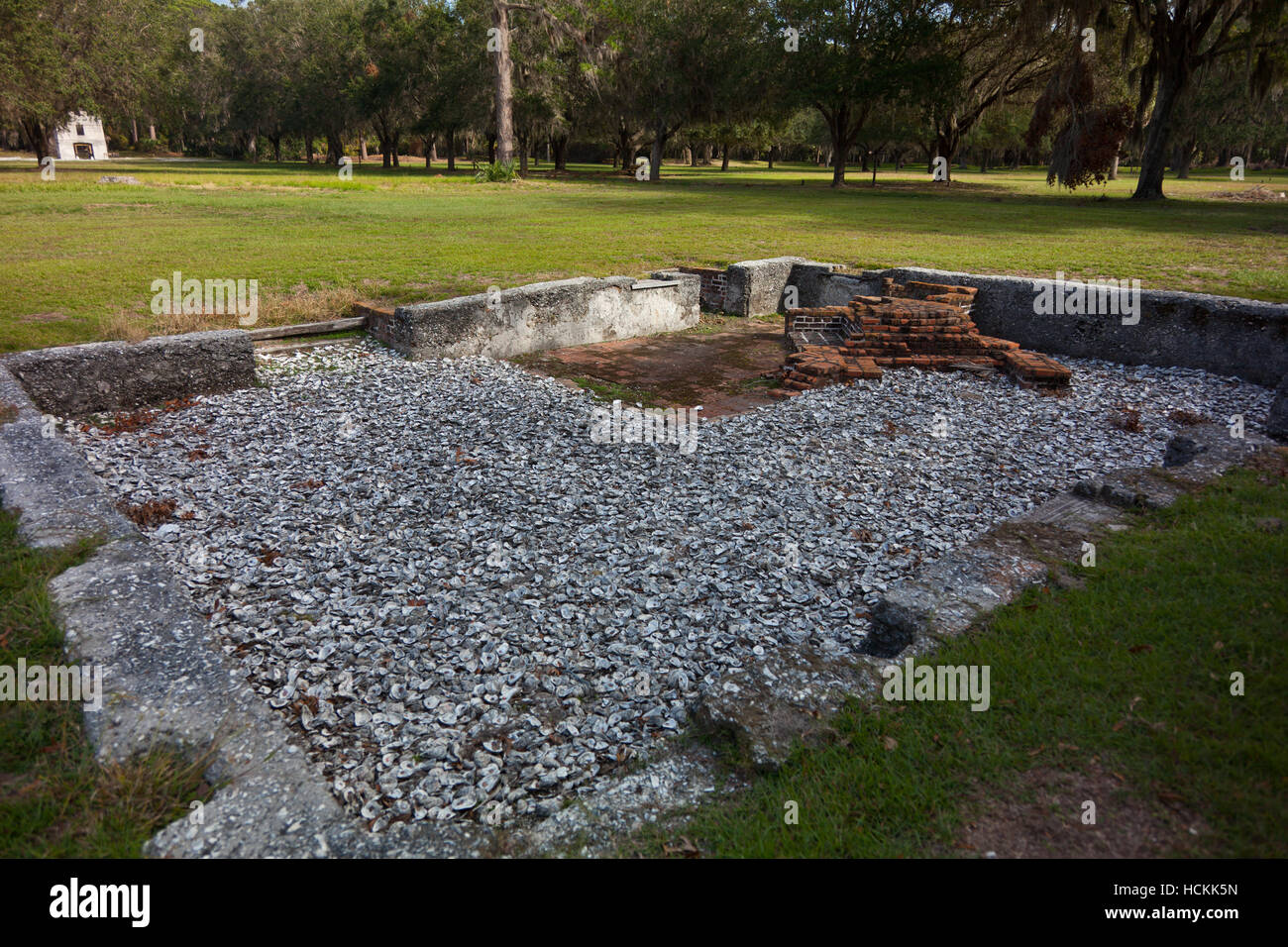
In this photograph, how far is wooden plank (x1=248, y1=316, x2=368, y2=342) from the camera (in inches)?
367

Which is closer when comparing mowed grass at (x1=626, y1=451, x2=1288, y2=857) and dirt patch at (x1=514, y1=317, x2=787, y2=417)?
mowed grass at (x1=626, y1=451, x2=1288, y2=857)

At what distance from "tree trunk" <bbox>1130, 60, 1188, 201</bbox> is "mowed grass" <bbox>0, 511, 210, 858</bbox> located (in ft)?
102

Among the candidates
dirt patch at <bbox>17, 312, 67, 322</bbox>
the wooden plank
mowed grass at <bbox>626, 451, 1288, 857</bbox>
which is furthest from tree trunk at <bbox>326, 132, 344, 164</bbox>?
mowed grass at <bbox>626, 451, 1288, 857</bbox>

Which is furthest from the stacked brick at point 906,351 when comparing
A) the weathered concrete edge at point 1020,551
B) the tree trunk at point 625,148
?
the tree trunk at point 625,148

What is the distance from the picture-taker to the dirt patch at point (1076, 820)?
2.38 m

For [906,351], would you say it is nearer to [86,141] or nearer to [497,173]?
[497,173]

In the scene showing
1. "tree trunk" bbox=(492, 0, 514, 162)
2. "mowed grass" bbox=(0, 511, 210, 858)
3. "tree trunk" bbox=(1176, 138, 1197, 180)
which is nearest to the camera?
"mowed grass" bbox=(0, 511, 210, 858)

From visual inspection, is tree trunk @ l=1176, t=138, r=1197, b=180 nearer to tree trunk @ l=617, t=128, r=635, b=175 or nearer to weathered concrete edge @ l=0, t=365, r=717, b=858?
tree trunk @ l=617, t=128, r=635, b=175

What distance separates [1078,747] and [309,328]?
9.53 meters

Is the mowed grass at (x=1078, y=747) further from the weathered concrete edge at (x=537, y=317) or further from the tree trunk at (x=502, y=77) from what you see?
the tree trunk at (x=502, y=77)

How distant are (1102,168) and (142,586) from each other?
33.1m

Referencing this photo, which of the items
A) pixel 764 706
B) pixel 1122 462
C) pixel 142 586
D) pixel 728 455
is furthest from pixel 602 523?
pixel 1122 462

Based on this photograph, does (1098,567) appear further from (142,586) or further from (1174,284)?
(1174,284)

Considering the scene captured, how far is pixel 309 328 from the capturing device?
9.64 m
